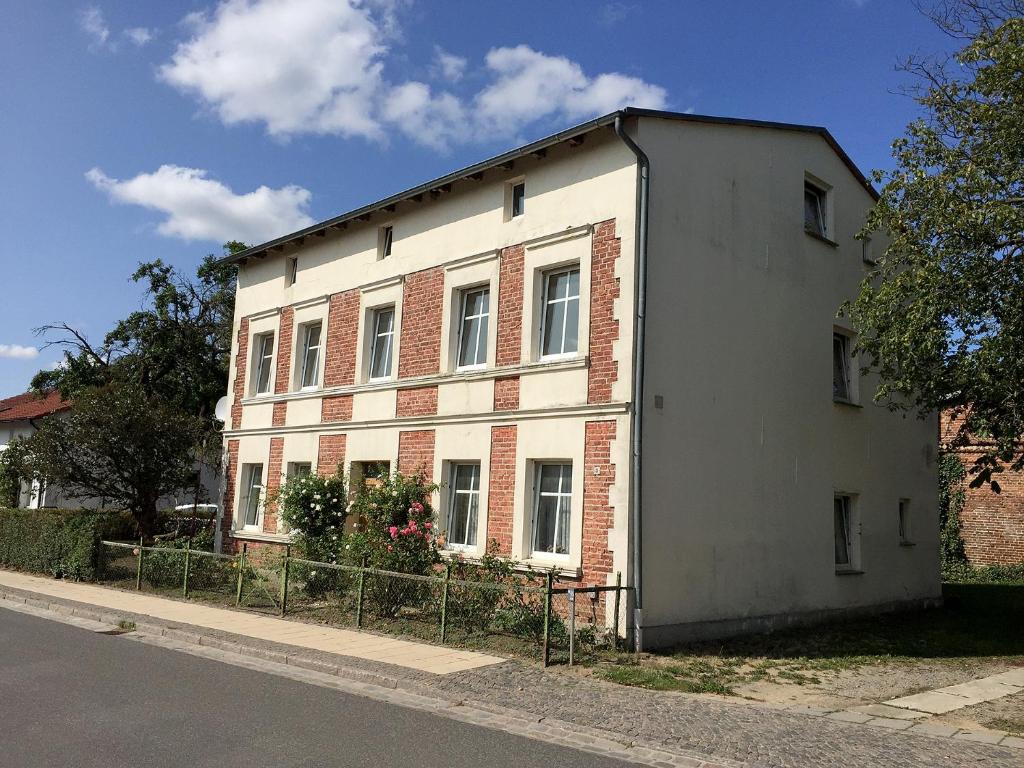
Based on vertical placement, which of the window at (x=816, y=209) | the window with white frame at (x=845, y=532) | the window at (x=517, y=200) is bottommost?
the window with white frame at (x=845, y=532)

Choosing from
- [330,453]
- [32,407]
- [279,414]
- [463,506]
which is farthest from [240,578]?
[32,407]

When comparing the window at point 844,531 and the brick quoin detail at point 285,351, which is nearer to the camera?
the window at point 844,531

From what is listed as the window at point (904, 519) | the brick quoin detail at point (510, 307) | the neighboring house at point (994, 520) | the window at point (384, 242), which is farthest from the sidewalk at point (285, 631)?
the neighboring house at point (994, 520)

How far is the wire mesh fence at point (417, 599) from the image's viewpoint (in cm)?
1053

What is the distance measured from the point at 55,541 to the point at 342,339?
7583mm

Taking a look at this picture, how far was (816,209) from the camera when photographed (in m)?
15.8

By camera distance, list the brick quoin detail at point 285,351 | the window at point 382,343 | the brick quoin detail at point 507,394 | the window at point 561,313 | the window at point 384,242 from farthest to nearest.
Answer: the brick quoin detail at point 285,351, the window at point 384,242, the window at point 382,343, the brick quoin detail at point 507,394, the window at point 561,313

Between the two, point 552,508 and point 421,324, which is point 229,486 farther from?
point 552,508

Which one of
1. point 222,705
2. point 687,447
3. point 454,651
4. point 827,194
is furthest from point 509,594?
point 827,194

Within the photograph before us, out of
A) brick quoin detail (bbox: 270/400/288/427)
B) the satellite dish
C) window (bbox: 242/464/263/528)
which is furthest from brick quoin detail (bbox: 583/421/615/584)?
the satellite dish

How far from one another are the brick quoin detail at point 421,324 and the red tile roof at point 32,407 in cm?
2563

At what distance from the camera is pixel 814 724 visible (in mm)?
7426

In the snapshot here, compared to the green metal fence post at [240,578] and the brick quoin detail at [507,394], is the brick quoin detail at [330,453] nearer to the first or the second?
the green metal fence post at [240,578]

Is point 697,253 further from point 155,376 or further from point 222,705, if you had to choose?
point 155,376
